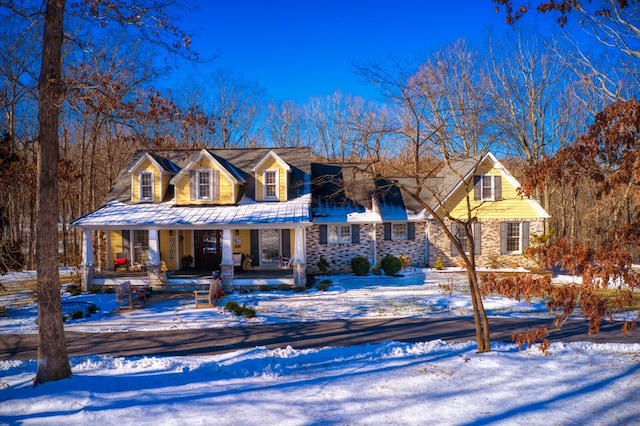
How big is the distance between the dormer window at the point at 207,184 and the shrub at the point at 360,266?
720cm

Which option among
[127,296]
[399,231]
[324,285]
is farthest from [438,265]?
[127,296]

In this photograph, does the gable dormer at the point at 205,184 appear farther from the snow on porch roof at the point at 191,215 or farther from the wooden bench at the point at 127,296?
the wooden bench at the point at 127,296

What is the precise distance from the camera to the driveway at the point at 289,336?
10.0 meters

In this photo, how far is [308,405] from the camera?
5.91 metres

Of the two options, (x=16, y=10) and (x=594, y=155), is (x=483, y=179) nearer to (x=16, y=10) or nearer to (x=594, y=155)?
(x=594, y=155)

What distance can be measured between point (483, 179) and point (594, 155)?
17142 millimetres

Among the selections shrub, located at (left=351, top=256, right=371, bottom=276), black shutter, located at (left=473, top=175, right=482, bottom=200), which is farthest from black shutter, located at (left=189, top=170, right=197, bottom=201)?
black shutter, located at (left=473, top=175, right=482, bottom=200)

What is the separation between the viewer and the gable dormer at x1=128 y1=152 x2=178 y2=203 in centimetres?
2009

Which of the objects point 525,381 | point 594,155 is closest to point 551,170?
point 594,155

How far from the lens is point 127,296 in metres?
14.7

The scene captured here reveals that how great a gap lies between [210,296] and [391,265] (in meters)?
9.03

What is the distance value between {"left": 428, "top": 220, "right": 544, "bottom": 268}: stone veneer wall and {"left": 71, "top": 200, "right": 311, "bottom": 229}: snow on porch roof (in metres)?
7.36

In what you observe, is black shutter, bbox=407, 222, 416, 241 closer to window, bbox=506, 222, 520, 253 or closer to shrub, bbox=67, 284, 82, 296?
window, bbox=506, 222, 520, 253

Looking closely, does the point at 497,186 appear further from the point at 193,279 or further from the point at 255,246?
the point at 193,279
